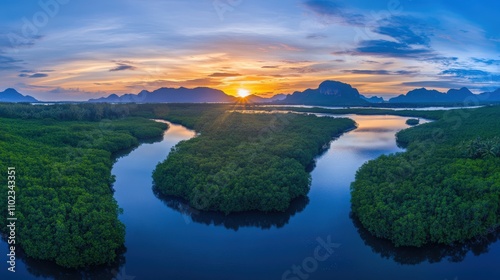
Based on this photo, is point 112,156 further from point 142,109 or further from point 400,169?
point 142,109

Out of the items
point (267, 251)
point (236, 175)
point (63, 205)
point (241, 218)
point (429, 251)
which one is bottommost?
point (267, 251)

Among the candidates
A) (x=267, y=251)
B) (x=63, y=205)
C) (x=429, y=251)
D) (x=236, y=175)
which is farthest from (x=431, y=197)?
(x=63, y=205)

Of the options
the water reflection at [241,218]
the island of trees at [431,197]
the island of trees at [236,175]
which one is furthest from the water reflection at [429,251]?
the island of trees at [236,175]

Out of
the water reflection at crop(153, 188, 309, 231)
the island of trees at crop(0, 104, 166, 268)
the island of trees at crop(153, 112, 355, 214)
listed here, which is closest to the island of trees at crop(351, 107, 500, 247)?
the water reflection at crop(153, 188, 309, 231)

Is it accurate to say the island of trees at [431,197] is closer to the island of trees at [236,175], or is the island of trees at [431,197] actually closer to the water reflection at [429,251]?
the water reflection at [429,251]

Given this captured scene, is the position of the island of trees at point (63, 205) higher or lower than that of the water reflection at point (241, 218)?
higher

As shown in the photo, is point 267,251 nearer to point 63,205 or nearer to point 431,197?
point 431,197

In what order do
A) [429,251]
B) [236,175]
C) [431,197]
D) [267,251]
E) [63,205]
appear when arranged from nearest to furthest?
[429,251], [63,205], [267,251], [431,197], [236,175]
